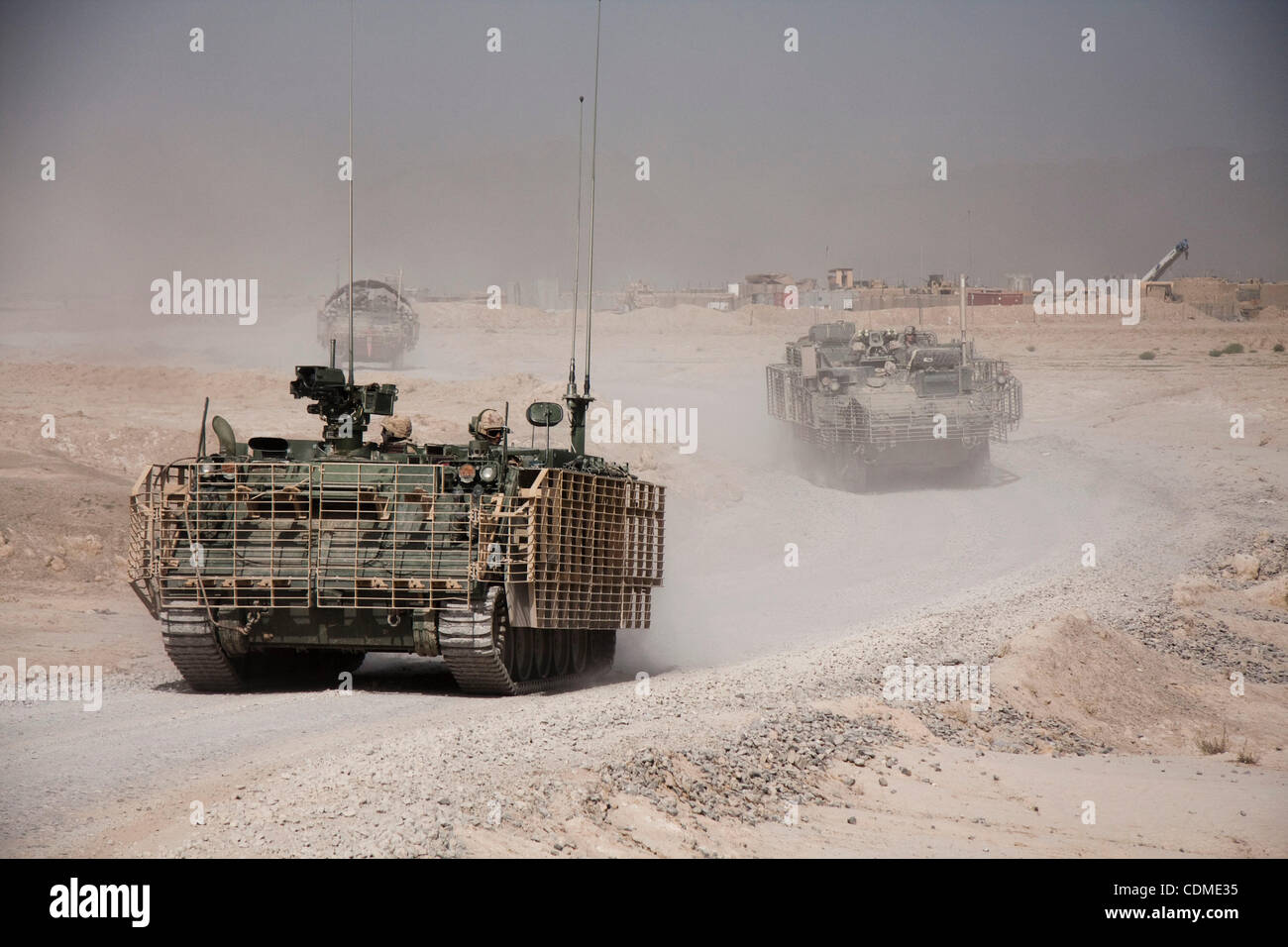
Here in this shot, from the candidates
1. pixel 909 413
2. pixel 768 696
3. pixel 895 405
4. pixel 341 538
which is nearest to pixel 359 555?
pixel 341 538

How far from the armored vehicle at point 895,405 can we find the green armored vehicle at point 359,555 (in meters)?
19.8

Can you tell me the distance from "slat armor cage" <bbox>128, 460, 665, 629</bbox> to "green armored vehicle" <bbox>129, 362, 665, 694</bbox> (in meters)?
0.01

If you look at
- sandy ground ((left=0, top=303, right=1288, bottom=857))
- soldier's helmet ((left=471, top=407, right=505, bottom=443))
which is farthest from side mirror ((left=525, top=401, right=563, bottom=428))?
sandy ground ((left=0, top=303, right=1288, bottom=857))

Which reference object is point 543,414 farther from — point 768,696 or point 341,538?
point 768,696

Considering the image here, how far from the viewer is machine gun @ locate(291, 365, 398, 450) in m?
14.3

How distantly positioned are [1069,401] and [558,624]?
41131 millimetres

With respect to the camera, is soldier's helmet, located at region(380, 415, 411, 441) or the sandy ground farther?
soldier's helmet, located at region(380, 415, 411, 441)

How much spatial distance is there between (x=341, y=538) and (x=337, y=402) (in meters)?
1.89

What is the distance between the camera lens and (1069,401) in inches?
2036

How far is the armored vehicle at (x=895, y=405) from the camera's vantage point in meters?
33.0

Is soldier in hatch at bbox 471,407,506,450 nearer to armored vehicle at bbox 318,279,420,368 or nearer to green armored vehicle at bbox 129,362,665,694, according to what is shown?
green armored vehicle at bbox 129,362,665,694

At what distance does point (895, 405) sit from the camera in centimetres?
3284

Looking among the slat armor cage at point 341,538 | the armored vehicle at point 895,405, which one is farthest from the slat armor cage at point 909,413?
the slat armor cage at point 341,538

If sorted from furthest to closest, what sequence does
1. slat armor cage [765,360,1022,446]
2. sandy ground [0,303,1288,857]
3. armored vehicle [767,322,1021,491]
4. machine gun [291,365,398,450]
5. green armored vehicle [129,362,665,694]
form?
armored vehicle [767,322,1021,491] → slat armor cage [765,360,1022,446] → machine gun [291,365,398,450] → green armored vehicle [129,362,665,694] → sandy ground [0,303,1288,857]
